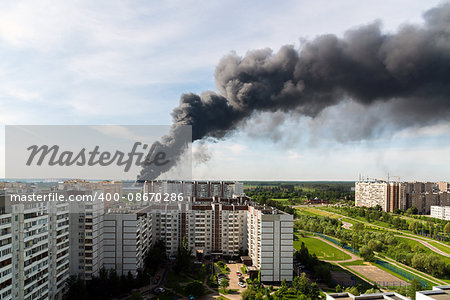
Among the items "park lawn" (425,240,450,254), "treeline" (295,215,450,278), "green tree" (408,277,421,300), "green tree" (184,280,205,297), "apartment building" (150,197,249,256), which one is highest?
"apartment building" (150,197,249,256)

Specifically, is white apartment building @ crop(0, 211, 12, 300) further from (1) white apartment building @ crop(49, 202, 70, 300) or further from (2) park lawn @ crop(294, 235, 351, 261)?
(2) park lawn @ crop(294, 235, 351, 261)

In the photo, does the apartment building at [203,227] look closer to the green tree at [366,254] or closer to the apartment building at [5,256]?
the green tree at [366,254]

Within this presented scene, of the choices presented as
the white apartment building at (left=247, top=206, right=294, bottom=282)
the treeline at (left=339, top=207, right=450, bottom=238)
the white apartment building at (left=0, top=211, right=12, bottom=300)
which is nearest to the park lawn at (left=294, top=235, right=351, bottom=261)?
the white apartment building at (left=247, top=206, right=294, bottom=282)

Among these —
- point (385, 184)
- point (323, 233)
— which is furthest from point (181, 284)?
point (385, 184)

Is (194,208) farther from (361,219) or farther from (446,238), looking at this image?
(361,219)

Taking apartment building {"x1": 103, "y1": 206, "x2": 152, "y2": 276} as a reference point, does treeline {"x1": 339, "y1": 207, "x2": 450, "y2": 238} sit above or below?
below

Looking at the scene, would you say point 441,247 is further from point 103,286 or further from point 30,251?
point 30,251

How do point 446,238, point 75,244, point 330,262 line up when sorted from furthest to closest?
1. point 446,238
2. point 330,262
3. point 75,244

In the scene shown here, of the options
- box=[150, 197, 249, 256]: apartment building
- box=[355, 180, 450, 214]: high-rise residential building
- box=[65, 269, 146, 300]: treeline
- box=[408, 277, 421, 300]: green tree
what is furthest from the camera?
box=[355, 180, 450, 214]: high-rise residential building
